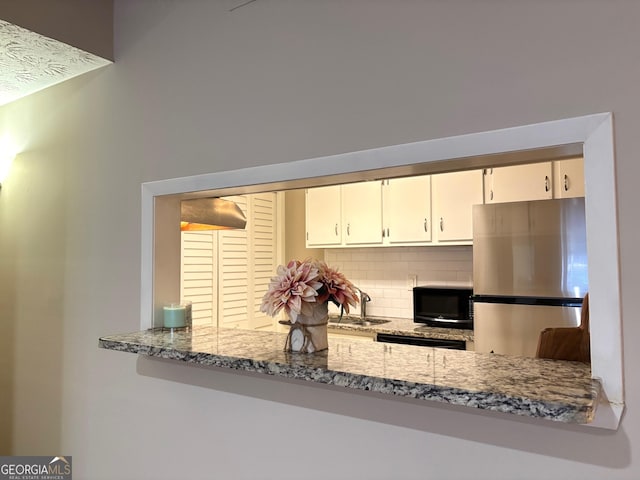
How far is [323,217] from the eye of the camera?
4.02 meters

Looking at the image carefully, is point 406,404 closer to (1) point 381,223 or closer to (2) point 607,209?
(2) point 607,209

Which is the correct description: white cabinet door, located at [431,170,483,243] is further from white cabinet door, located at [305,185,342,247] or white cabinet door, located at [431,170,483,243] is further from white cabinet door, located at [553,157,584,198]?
white cabinet door, located at [305,185,342,247]

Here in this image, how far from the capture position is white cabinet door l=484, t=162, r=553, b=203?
2857 millimetres

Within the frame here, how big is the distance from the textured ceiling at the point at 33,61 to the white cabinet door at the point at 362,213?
7.22 feet

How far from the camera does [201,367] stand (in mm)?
1595

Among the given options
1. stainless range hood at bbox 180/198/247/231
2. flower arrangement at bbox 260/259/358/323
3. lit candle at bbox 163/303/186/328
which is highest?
stainless range hood at bbox 180/198/247/231

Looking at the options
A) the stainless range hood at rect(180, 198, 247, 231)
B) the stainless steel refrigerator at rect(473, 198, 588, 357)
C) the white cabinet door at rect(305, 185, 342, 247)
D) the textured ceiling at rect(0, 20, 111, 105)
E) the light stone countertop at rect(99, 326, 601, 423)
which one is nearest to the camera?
the light stone countertop at rect(99, 326, 601, 423)

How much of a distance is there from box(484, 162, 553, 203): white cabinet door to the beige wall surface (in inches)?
71.7

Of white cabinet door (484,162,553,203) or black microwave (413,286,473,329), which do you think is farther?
black microwave (413,286,473,329)

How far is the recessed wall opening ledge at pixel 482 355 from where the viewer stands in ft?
3.00

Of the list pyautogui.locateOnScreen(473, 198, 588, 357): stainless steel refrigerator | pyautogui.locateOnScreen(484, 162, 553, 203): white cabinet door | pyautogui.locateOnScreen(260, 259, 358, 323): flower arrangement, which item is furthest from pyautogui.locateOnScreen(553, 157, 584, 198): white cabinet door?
pyautogui.locateOnScreen(260, 259, 358, 323): flower arrangement

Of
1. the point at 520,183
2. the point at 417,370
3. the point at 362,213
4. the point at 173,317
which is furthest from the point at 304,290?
the point at 362,213

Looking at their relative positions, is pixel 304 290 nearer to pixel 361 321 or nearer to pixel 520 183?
pixel 520 183

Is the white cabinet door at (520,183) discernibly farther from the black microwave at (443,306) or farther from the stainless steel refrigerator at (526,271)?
the black microwave at (443,306)
